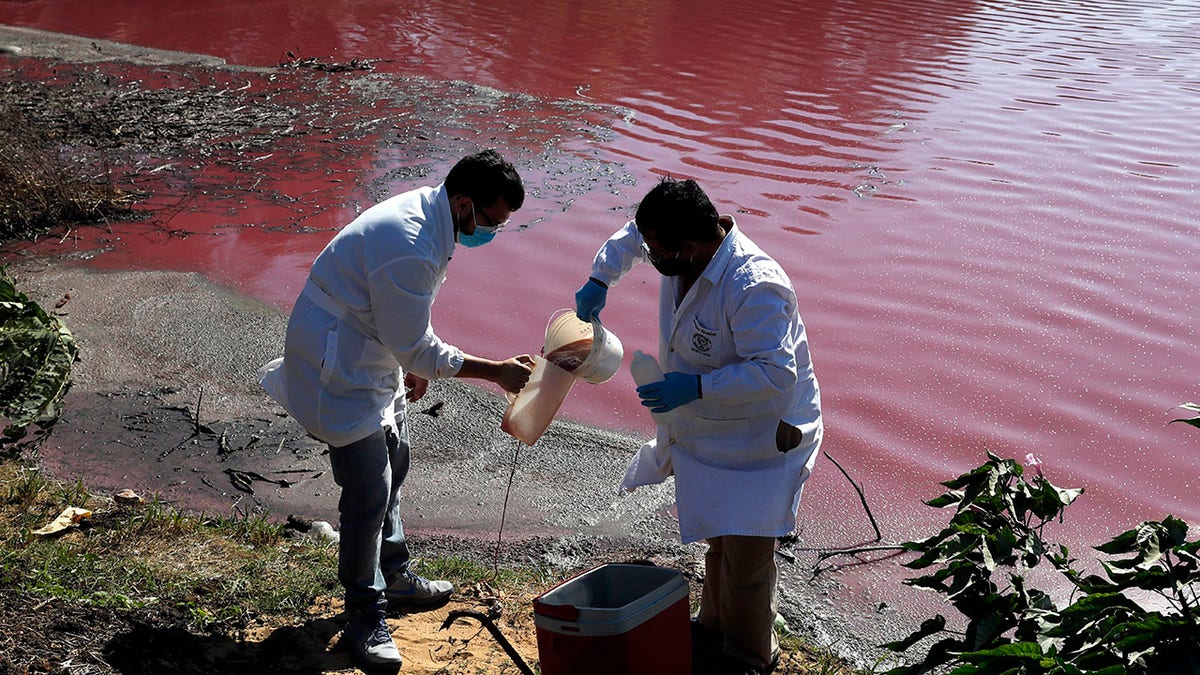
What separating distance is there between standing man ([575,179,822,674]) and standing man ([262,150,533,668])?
20.0 inches

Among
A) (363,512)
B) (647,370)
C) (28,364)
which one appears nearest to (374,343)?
(363,512)

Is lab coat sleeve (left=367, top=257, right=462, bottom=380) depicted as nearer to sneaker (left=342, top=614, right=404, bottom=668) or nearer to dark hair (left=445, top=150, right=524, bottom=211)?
dark hair (left=445, top=150, right=524, bottom=211)

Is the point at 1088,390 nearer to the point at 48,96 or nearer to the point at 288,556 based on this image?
the point at 288,556

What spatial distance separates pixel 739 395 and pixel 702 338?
0.30 meters

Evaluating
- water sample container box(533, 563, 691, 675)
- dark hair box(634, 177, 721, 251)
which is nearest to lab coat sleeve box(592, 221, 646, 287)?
dark hair box(634, 177, 721, 251)

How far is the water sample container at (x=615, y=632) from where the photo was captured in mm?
3244

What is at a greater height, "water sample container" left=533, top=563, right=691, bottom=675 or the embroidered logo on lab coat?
the embroidered logo on lab coat

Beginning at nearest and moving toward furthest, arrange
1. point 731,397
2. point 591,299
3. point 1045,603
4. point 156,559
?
point 1045,603 < point 731,397 < point 591,299 < point 156,559

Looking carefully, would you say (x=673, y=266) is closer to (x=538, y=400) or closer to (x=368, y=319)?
(x=538, y=400)

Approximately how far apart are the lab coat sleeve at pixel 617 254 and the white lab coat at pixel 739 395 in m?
0.27

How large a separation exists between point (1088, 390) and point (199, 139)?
27.1 feet

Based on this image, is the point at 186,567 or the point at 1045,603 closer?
the point at 1045,603

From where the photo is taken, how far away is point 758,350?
3354mm

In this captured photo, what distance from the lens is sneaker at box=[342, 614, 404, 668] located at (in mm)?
3617
